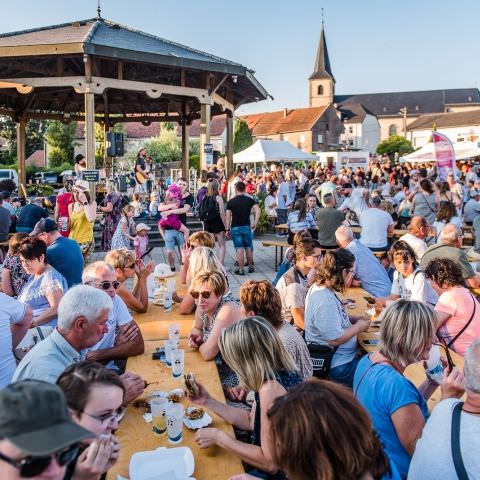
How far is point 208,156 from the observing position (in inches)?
585

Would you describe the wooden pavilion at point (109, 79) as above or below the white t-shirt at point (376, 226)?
above

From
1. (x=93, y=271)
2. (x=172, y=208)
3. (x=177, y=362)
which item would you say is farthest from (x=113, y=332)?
(x=172, y=208)

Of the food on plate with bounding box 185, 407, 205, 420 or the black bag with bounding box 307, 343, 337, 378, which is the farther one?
the black bag with bounding box 307, 343, 337, 378

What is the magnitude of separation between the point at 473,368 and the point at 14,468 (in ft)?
5.81

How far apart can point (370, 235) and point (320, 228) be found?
3.02 ft

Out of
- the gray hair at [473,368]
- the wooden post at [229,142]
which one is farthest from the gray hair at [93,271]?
the wooden post at [229,142]

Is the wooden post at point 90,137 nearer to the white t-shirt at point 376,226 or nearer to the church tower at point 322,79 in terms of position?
the white t-shirt at point 376,226

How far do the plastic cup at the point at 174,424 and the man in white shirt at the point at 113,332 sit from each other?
116 centimetres

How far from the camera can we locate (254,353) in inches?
101

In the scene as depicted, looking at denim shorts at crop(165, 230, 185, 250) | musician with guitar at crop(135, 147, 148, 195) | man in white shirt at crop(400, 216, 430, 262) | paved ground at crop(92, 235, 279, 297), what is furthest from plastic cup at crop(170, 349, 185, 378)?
musician with guitar at crop(135, 147, 148, 195)

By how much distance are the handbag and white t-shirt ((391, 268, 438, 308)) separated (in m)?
2.70

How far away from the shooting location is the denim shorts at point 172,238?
9.51 m

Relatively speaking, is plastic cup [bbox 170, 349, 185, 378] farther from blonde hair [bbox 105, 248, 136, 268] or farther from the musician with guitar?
the musician with guitar

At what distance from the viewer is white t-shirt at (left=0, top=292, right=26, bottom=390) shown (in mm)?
3292
